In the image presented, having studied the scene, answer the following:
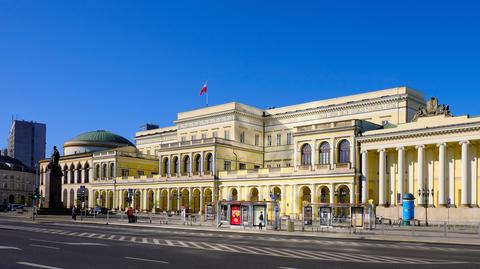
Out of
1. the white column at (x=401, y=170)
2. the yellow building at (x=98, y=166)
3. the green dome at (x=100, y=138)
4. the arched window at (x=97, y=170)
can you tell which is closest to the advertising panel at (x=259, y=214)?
the white column at (x=401, y=170)

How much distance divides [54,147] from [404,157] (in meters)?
45.2

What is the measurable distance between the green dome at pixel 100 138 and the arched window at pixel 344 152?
76532 mm

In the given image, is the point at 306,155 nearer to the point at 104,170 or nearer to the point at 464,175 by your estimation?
the point at 464,175

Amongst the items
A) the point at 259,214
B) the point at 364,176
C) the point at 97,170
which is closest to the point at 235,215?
the point at 259,214

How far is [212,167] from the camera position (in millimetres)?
93375

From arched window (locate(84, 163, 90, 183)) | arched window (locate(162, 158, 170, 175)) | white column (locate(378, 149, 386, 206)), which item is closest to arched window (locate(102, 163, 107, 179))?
arched window (locate(84, 163, 90, 183))

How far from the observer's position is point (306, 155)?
267 feet

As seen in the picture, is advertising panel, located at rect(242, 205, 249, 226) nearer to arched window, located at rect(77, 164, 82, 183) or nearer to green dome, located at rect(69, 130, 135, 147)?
arched window, located at rect(77, 164, 82, 183)

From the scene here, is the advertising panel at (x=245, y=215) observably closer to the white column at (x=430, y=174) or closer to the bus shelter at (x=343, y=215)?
the bus shelter at (x=343, y=215)

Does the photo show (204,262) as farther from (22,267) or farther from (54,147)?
(54,147)

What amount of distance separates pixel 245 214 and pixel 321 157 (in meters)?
29.1

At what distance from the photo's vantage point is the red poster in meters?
52.7

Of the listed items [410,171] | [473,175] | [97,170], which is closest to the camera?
[473,175]

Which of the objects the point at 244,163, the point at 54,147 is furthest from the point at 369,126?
the point at 54,147
